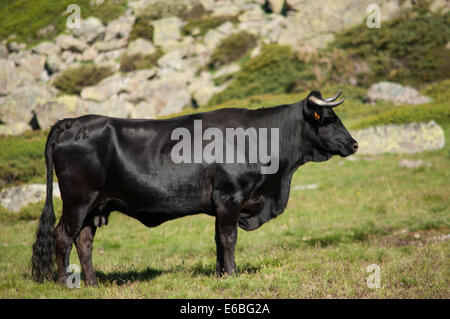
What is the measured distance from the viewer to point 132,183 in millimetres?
6223

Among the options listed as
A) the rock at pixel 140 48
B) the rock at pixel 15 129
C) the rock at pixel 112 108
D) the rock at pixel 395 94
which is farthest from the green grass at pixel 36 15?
the rock at pixel 395 94

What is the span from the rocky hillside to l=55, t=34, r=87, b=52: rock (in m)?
0.13

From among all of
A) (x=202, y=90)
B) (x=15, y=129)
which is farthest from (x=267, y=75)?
(x=15, y=129)

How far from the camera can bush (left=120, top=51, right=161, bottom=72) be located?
60.6m

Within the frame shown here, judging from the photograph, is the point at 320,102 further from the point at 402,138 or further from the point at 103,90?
the point at 103,90

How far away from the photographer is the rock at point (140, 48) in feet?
206

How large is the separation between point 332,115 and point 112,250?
729cm

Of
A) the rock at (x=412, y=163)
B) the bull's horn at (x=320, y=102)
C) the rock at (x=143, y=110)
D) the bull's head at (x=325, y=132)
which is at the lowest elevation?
the rock at (x=143, y=110)

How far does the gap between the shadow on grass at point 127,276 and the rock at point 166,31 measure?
60.3m

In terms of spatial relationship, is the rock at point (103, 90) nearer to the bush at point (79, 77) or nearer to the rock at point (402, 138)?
the bush at point (79, 77)

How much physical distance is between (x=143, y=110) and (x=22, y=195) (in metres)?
28.7

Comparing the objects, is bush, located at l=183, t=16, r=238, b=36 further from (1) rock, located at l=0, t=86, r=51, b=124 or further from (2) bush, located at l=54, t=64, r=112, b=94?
(1) rock, located at l=0, t=86, r=51, b=124
